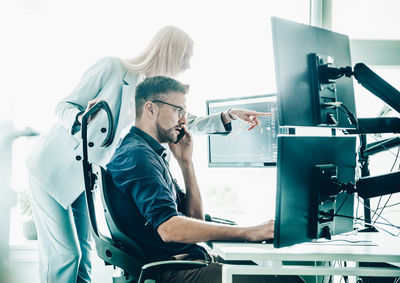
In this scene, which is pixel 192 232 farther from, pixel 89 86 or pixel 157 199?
pixel 89 86

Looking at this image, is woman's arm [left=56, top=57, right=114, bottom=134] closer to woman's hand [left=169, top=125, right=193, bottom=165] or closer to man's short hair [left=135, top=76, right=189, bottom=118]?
man's short hair [left=135, top=76, right=189, bottom=118]

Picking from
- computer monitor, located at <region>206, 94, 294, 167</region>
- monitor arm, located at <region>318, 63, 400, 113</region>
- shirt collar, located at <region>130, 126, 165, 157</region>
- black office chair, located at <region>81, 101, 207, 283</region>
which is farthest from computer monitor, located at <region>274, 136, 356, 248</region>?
computer monitor, located at <region>206, 94, 294, 167</region>

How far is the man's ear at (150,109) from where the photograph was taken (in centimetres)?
145

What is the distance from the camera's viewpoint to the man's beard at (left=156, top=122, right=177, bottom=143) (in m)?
1.47

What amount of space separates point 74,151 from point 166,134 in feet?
1.57

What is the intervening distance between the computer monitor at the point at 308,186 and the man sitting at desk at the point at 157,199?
0.10 meters

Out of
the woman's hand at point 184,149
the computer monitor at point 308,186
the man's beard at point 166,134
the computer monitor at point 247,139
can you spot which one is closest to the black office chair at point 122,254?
the computer monitor at point 308,186

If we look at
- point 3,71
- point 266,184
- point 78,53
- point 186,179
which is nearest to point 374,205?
point 266,184

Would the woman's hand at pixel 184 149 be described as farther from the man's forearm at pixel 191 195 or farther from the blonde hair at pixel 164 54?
the blonde hair at pixel 164 54

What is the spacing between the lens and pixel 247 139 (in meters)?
2.08

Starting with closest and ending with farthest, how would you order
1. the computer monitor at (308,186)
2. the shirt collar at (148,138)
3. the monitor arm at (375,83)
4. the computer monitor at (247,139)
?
the computer monitor at (308,186) < the monitor arm at (375,83) < the shirt collar at (148,138) < the computer monitor at (247,139)

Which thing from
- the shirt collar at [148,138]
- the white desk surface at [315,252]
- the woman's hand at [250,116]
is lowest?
the white desk surface at [315,252]

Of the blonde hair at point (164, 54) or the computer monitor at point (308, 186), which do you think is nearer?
the computer monitor at point (308, 186)

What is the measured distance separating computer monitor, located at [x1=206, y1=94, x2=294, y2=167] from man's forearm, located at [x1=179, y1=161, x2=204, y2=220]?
41cm
